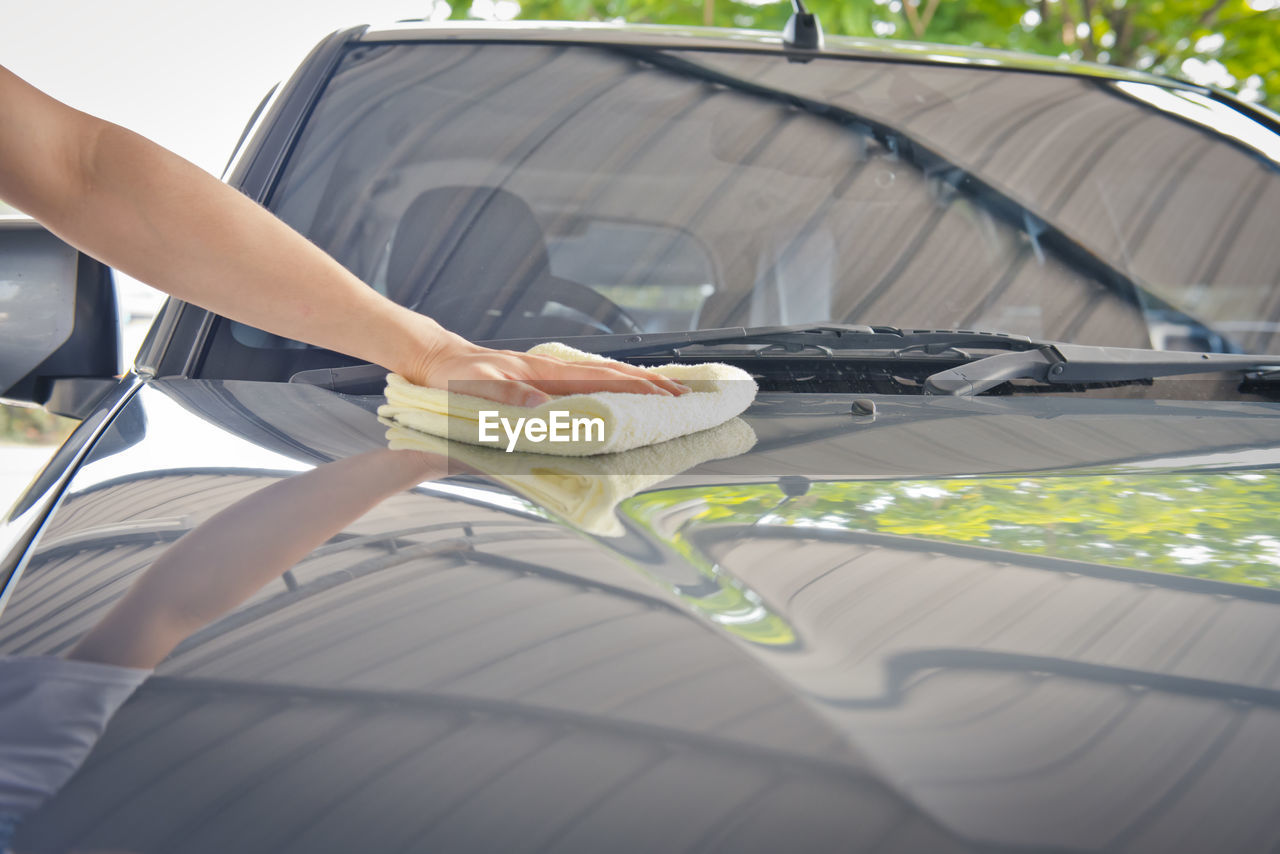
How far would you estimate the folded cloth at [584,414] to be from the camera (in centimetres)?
104

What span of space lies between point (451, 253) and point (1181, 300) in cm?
121

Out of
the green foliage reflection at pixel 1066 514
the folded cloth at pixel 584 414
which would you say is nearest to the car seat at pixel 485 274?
the folded cloth at pixel 584 414

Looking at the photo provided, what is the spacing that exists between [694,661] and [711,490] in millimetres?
325

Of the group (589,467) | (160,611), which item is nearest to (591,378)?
(589,467)

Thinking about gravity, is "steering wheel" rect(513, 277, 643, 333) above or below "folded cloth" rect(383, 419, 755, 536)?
above

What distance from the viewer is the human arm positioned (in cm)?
129

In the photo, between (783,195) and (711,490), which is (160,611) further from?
(783,195)

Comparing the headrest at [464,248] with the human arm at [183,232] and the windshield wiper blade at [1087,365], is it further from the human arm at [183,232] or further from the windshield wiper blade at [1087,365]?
the windshield wiper blade at [1087,365]

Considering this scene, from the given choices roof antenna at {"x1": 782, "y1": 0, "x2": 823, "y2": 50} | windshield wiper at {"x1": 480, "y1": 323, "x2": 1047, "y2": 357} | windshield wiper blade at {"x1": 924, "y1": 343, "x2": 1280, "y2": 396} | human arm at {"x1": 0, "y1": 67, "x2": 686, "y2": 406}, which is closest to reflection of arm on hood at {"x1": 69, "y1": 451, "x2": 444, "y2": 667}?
human arm at {"x1": 0, "y1": 67, "x2": 686, "y2": 406}

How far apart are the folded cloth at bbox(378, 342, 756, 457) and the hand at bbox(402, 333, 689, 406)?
31 millimetres

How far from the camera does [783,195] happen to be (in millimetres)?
1774

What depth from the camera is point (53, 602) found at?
709 mm

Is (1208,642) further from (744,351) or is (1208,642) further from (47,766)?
(744,351)

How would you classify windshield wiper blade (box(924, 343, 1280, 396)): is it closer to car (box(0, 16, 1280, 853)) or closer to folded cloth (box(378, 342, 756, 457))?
car (box(0, 16, 1280, 853))
